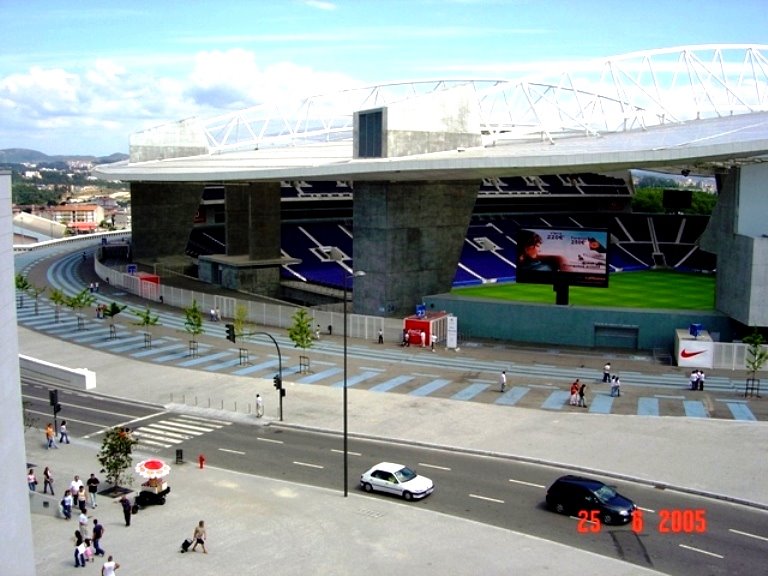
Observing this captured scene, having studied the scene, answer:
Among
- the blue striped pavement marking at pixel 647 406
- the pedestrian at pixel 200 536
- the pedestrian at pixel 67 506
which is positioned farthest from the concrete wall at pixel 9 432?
the blue striped pavement marking at pixel 647 406

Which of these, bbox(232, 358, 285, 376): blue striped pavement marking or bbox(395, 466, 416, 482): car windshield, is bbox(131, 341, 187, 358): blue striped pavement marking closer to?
bbox(232, 358, 285, 376): blue striped pavement marking

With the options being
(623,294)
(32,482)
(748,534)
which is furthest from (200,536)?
(623,294)

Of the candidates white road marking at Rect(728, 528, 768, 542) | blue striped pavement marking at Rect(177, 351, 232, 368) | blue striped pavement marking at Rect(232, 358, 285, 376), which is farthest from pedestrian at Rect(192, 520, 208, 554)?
blue striped pavement marking at Rect(177, 351, 232, 368)

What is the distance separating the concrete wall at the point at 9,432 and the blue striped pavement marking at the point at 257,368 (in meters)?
26.7

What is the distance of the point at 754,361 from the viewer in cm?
4016

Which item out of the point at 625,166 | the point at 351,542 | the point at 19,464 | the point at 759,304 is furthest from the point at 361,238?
the point at 19,464

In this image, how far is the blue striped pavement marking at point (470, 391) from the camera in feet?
126

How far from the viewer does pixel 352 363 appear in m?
45.5

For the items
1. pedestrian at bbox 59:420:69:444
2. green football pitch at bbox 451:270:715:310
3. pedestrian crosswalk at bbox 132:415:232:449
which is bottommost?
pedestrian crosswalk at bbox 132:415:232:449

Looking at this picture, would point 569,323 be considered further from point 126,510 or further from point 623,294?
point 126,510

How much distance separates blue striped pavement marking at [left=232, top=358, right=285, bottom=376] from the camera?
143ft

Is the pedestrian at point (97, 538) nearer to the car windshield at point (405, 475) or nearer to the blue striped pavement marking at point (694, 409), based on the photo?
the car windshield at point (405, 475)

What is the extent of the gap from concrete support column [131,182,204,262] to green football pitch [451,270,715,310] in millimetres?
37866

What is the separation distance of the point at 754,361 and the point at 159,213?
6258 cm
